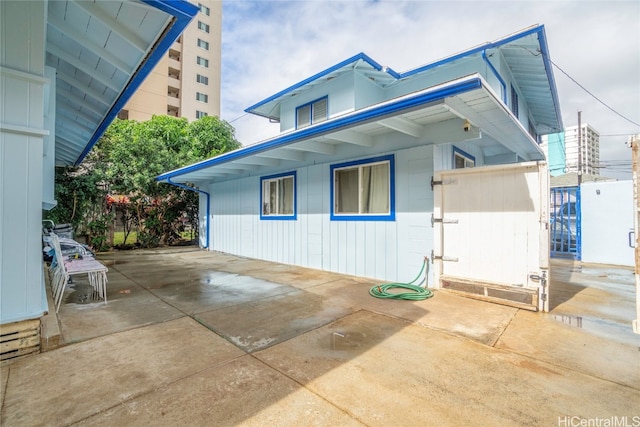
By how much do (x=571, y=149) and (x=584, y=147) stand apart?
1.92ft

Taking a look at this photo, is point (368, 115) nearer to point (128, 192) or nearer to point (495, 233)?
point (495, 233)

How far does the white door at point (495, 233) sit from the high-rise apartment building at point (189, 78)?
33.8 m

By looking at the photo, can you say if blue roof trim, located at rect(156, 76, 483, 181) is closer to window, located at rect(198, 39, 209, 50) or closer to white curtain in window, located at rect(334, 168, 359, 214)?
white curtain in window, located at rect(334, 168, 359, 214)

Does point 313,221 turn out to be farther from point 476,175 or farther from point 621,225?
point 621,225

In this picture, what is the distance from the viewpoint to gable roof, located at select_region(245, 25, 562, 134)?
257 inches

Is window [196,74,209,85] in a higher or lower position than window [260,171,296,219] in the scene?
higher

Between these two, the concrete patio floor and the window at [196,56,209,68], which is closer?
the concrete patio floor

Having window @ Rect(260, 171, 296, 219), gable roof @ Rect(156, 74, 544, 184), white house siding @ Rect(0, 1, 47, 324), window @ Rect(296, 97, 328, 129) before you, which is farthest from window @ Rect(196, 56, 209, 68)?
white house siding @ Rect(0, 1, 47, 324)

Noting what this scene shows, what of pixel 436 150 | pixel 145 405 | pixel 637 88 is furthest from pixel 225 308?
pixel 637 88

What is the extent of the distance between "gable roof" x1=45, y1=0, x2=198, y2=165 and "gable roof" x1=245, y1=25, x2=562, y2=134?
4907 mm

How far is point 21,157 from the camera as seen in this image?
2.53 metres

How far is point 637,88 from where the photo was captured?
8961 mm

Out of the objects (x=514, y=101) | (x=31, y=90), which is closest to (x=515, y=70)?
(x=514, y=101)

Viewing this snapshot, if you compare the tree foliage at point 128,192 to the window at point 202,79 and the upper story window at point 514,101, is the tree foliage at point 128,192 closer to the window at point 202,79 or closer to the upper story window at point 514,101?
the upper story window at point 514,101
